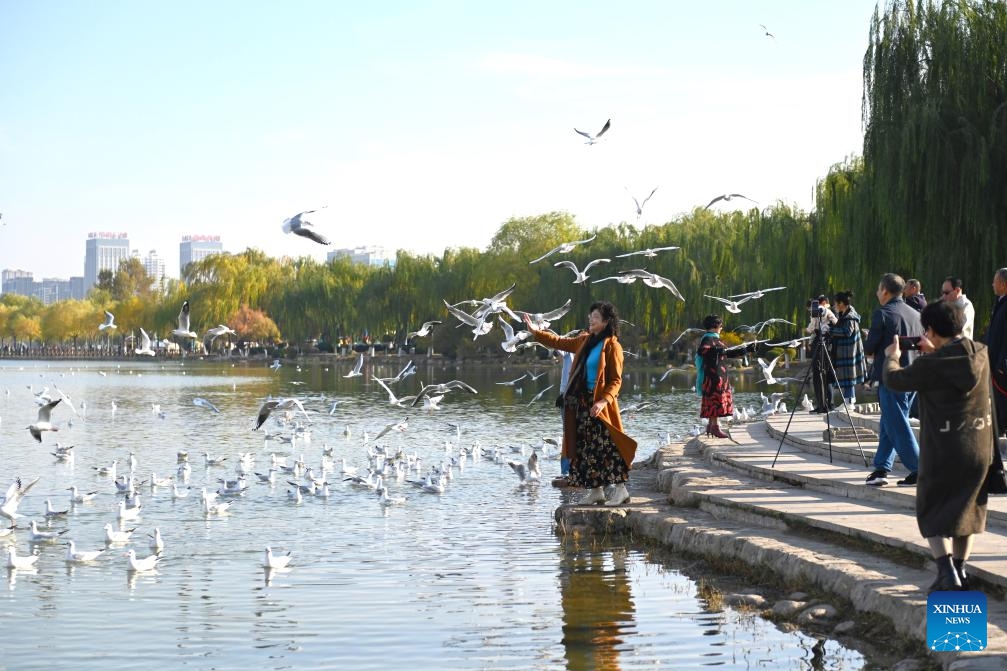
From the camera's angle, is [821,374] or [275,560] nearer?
[275,560]

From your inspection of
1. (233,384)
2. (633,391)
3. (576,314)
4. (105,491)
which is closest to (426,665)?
(105,491)

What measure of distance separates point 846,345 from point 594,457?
3220 mm

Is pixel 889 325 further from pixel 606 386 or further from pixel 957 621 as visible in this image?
pixel 957 621

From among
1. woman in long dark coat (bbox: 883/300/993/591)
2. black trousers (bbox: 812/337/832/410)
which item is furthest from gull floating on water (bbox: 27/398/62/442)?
woman in long dark coat (bbox: 883/300/993/591)

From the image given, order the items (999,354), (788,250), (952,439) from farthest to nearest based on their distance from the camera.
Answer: (788,250) → (999,354) → (952,439)

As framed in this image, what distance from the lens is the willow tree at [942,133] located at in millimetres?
19250

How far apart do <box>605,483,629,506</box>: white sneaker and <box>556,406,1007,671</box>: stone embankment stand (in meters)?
0.09

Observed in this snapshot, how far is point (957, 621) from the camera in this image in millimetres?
5387

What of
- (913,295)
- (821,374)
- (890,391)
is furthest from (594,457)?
(913,295)

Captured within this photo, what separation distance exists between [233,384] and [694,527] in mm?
41203

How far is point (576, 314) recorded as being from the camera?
53.7m

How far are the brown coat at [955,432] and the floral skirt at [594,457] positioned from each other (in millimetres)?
4175

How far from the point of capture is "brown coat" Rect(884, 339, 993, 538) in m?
5.66

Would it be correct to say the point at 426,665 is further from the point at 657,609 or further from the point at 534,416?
the point at 534,416
